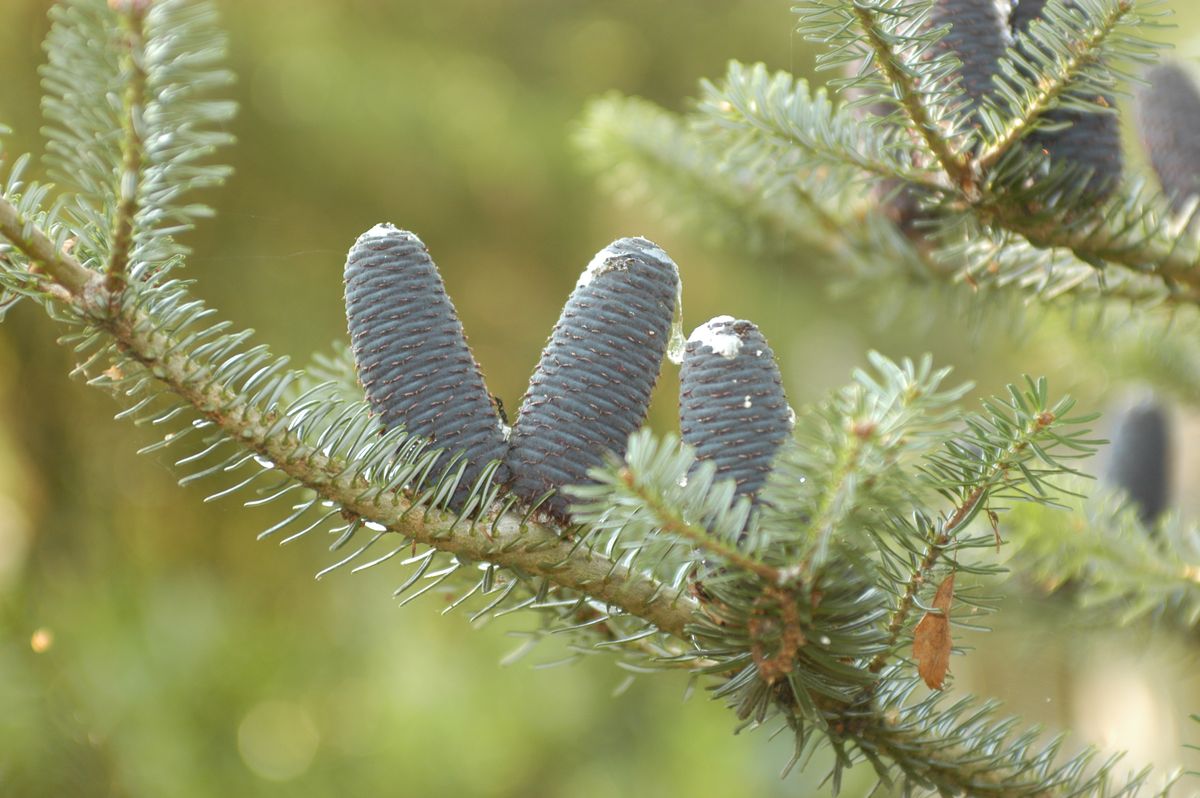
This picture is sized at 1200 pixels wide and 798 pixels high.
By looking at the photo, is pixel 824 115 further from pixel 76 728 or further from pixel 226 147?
pixel 226 147

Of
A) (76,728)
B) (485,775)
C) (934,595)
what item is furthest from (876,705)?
(485,775)

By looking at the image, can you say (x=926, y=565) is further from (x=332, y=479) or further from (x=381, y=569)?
(x=381, y=569)

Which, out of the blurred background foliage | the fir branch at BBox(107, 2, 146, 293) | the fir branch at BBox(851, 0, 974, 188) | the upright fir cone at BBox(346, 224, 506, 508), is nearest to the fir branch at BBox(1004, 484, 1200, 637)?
the blurred background foliage

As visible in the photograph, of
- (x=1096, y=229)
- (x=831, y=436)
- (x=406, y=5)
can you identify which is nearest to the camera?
(x=831, y=436)

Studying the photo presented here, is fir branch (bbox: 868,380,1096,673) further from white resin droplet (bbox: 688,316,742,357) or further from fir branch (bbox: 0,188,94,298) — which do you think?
fir branch (bbox: 0,188,94,298)

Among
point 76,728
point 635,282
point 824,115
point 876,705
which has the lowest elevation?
point 76,728

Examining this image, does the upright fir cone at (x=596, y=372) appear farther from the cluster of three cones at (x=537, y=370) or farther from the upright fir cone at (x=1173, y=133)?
A: the upright fir cone at (x=1173, y=133)

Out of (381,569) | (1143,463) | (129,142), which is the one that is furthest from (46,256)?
(381,569)
